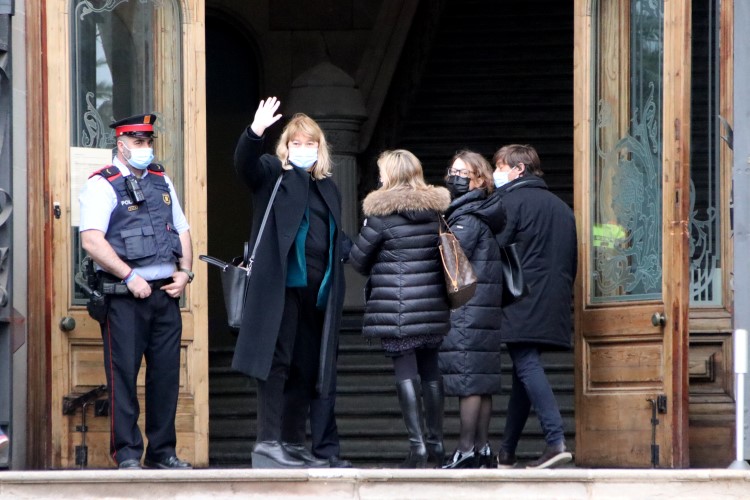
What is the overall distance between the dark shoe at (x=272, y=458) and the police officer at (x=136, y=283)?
369 millimetres

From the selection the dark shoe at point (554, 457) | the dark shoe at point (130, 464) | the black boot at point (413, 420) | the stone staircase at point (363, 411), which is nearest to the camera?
the dark shoe at point (130, 464)

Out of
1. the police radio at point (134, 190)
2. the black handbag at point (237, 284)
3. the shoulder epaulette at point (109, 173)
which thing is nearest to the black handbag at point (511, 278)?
the black handbag at point (237, 284)

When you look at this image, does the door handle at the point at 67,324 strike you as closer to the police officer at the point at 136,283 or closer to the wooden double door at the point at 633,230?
the police officer at the point at 136,283

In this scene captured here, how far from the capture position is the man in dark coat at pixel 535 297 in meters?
9.34

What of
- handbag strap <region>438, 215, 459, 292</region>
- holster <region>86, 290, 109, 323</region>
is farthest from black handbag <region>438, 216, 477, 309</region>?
holster <region>86, 290, 109, 323</region>

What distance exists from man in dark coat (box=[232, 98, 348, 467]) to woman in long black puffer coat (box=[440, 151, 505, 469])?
0.67 m

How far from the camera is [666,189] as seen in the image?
9.54 m

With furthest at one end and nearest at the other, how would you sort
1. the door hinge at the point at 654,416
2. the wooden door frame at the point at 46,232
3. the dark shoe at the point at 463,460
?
1. the door hinge at the point at 654,416
2. the wooden door frame at the point at 46,232
3. the dark shoe at the point at 463,460

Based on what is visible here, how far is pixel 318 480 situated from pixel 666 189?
300 centimetres

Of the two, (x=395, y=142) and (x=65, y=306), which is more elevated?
(x=395, y=142)

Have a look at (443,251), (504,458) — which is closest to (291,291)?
(443,251)

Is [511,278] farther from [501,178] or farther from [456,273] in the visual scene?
[501,178]

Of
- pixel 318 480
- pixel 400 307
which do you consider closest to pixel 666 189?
pixel 400 307

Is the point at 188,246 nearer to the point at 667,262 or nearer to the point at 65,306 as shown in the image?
the point at 65,306
